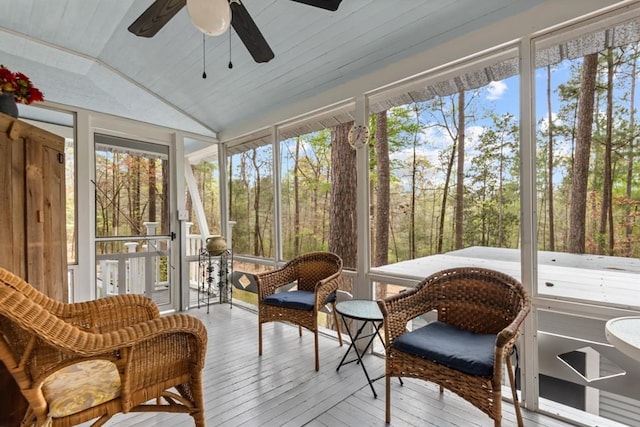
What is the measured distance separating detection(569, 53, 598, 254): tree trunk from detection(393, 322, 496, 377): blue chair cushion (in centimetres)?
91

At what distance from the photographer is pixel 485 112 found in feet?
7.99

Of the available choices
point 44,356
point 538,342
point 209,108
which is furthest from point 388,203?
point 44,356

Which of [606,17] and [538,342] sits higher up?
[606,17]

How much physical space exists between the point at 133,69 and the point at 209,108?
2.93 ft

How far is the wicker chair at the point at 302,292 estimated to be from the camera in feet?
8.47

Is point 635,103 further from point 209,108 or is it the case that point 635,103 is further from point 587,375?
point 209,108

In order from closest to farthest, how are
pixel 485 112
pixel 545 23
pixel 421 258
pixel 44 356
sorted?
pixel 44 356 < pixel 545 23 < pixel 485 112 < pixel 421 258

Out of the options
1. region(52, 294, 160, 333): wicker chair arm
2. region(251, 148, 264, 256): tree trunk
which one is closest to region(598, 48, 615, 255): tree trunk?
region(52, 294, 160, 333): wicker chair arm

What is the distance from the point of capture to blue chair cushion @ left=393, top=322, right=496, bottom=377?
1530 millimetres

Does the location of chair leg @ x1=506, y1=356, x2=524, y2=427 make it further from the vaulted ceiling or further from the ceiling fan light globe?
the ceiling fan light globe

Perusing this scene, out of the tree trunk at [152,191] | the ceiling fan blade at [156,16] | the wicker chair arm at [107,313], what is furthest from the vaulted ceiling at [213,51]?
the wicker chair arm at [107,313]

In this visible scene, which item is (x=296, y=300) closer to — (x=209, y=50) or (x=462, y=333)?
(x=462, y=333)

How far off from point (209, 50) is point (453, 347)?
3175 millimetres

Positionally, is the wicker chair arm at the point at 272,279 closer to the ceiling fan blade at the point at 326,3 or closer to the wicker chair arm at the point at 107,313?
the wicker chair arm at the point at 107,313
